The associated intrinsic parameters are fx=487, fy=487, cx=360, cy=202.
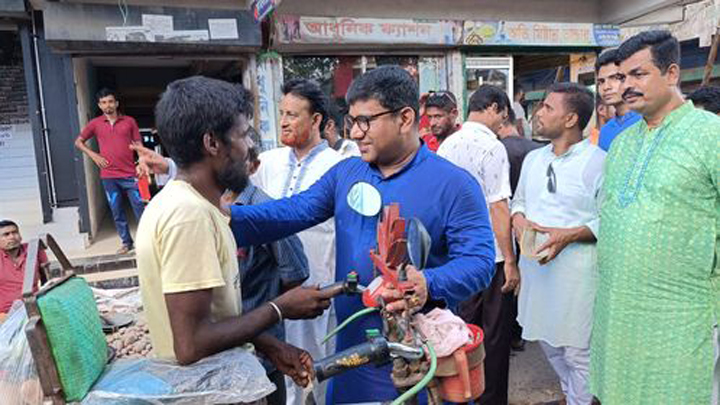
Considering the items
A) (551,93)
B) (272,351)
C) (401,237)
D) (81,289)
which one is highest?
Result: (551,93)

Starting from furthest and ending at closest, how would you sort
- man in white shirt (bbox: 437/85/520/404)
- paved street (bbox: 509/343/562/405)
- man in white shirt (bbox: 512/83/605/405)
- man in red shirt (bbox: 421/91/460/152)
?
man in red shirt (bbox: 421/91/460/152), paved street (bbox: 509/343/562/405), man in white shirt (bbox: 437/85/520/404), man in white shirt (bbox: 512/83/605/405)

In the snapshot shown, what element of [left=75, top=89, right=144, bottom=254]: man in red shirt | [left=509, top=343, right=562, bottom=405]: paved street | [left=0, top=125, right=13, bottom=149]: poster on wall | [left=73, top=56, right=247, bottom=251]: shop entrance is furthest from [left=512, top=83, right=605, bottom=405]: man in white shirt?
[left=0, top=125, right=13, bottom=149]: poster on wall

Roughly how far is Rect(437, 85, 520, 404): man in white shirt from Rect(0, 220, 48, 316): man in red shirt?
365cm

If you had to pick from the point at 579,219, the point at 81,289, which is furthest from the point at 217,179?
the point at 579,219

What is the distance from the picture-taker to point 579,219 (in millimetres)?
2562

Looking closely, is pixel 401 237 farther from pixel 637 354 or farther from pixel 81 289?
pixel 637 354

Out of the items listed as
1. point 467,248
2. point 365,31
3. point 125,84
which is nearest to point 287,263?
point 467,248

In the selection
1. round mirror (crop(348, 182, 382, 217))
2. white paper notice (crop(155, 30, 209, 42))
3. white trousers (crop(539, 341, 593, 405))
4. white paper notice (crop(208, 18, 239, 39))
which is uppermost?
white paper notice (crop(208, 18, 239, 39))

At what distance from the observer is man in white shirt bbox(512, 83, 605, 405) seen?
255 centimetres

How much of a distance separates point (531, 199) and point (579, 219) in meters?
0.32

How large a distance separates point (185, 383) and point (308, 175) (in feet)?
5.73

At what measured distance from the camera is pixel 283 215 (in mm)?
1872

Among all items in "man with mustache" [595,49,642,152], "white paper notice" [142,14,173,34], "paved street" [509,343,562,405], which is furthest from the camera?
"white paper notice" [142,14,173,34]

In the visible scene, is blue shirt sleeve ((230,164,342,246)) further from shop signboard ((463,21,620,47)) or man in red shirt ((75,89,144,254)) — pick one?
shop signboard ((463,21,620,47))
